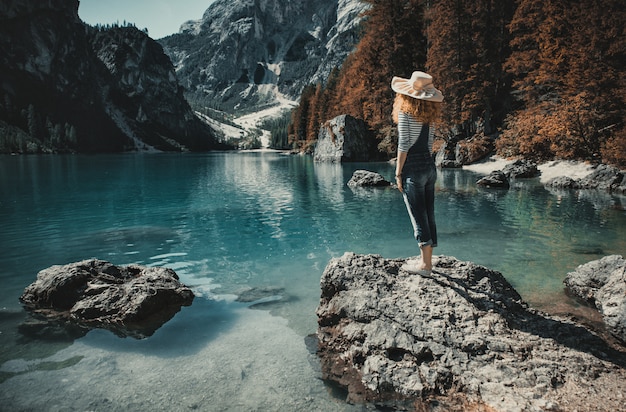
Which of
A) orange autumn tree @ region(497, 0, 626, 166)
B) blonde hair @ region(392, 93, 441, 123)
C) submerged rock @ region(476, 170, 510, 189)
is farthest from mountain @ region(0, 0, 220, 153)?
blonde hair @ region(392, 93, 441, 123)

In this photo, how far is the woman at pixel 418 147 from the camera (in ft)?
16.6

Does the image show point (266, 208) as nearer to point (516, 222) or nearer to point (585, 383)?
point (516, 222)

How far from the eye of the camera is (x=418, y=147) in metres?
5.21

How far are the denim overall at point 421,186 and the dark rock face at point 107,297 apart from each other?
15.1 feet

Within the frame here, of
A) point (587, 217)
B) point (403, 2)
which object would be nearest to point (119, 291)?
point (587, 217)

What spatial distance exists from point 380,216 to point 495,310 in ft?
36.3

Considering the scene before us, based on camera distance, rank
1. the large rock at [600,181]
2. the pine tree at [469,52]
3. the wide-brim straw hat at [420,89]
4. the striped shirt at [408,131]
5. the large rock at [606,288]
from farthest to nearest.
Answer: the pine tree at [469,52], the large rock at [600,181], the large rock at [606,288], the striped shirt at [408,131], the wide-brim straw hat at [420,89]

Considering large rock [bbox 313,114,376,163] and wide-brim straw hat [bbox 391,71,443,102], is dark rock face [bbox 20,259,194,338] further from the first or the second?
large rock [bbox 313,114,376,163]

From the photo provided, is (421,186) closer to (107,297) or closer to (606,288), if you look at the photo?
(606,288)

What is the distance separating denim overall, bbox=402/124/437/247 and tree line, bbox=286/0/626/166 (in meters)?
23.1

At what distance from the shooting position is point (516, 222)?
14.2 meters

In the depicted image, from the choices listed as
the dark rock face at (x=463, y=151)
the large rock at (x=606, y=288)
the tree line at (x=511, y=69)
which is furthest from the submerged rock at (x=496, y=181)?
the large rock at (x=606, y=288)

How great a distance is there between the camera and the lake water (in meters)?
4.50

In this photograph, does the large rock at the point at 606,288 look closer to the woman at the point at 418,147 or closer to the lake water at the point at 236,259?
the lake water at the point at 236,259
